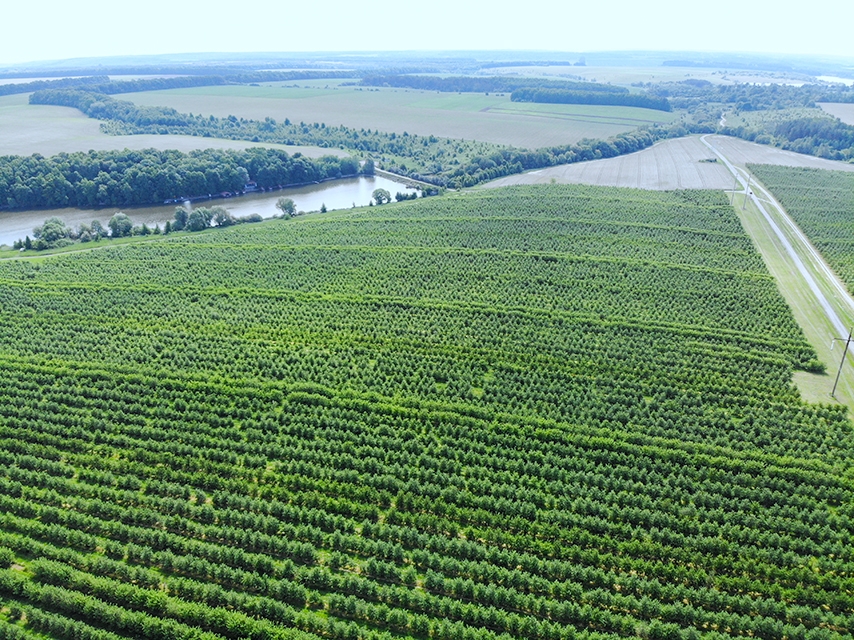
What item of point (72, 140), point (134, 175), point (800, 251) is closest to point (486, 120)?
point (134, 175)

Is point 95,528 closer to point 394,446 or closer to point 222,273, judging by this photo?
point 394,446

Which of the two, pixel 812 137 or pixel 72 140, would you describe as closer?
pixel 72 140

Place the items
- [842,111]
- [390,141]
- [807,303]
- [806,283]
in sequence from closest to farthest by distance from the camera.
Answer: [807,303], [806,283], [390,141], [842,111]

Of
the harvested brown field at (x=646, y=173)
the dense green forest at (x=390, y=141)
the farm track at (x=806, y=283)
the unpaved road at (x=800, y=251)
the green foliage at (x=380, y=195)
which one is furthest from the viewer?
the dense green forest at (x=390, y=141)

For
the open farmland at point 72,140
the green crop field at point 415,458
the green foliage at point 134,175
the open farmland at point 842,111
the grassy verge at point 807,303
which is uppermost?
the open farmland at point 842,111

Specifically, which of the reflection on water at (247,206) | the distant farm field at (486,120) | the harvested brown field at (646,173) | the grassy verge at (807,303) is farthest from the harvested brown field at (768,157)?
the reflection on water at (247,206)

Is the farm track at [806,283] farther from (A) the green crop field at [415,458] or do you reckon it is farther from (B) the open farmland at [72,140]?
(B) the open farmland at [72,140]

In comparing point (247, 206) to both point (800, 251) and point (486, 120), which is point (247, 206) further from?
point (486, 120)
